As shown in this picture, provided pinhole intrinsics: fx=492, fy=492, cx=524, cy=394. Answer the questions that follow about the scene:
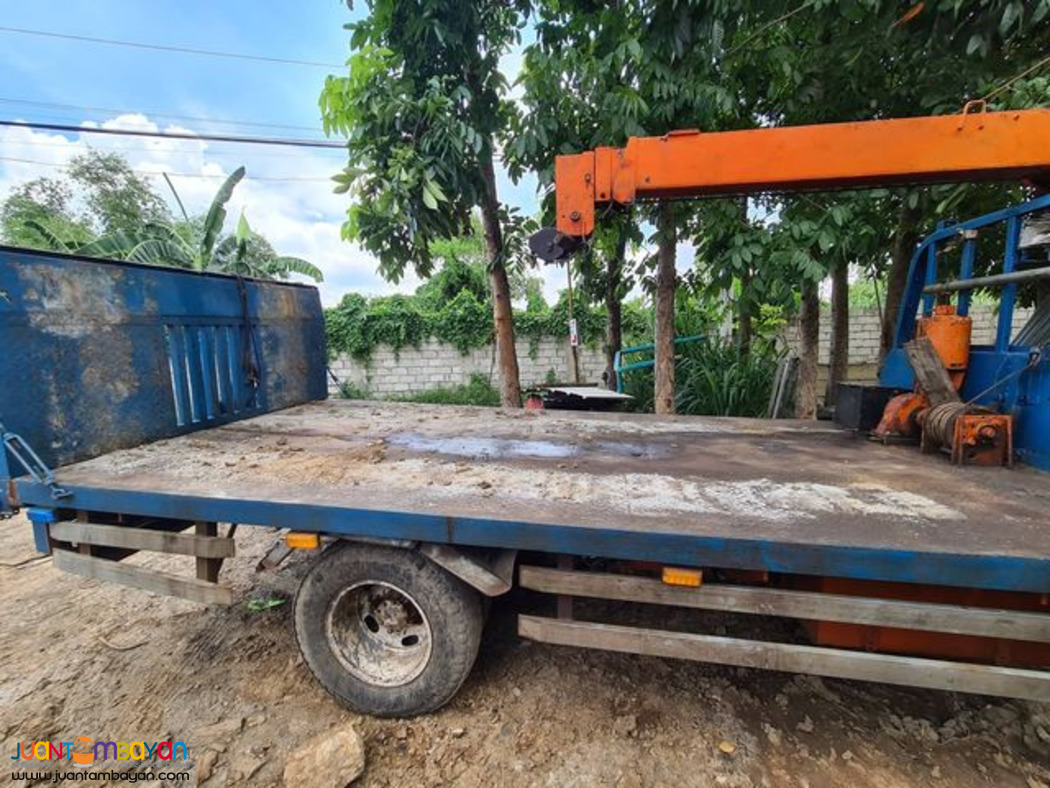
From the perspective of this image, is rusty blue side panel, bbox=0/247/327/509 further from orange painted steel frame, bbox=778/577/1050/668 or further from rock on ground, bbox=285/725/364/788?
orange painted steel frame, bbox=778/577/1050/668

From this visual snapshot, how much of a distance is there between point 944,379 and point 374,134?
466 cm

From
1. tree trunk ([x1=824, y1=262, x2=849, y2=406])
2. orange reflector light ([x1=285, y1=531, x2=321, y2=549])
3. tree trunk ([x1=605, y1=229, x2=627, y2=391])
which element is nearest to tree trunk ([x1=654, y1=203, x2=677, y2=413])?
tree trunk ([x1=605, y1=229, x2=627, y2=391])

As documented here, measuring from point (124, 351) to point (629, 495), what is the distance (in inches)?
114

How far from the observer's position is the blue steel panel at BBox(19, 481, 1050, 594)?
1499 millimetres

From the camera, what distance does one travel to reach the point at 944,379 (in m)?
2.48

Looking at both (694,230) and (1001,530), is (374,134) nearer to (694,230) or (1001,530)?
(694,230)

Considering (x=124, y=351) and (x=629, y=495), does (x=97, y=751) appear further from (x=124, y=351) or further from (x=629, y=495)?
(x=629, y=495)

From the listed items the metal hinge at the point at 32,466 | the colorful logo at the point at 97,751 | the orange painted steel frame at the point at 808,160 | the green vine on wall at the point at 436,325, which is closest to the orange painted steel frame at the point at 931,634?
the orange painted steel frame at the point at 808,160

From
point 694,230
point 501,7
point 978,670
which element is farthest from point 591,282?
point 978,670

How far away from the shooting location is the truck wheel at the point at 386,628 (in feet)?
6.84

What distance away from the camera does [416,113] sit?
445 cm

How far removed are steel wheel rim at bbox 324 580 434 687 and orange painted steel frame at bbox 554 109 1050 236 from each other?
2034mm

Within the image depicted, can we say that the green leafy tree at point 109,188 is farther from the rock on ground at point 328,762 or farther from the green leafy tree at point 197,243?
the rock on ground at point 328,762

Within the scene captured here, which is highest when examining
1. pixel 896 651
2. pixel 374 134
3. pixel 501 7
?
pixel 501 7
